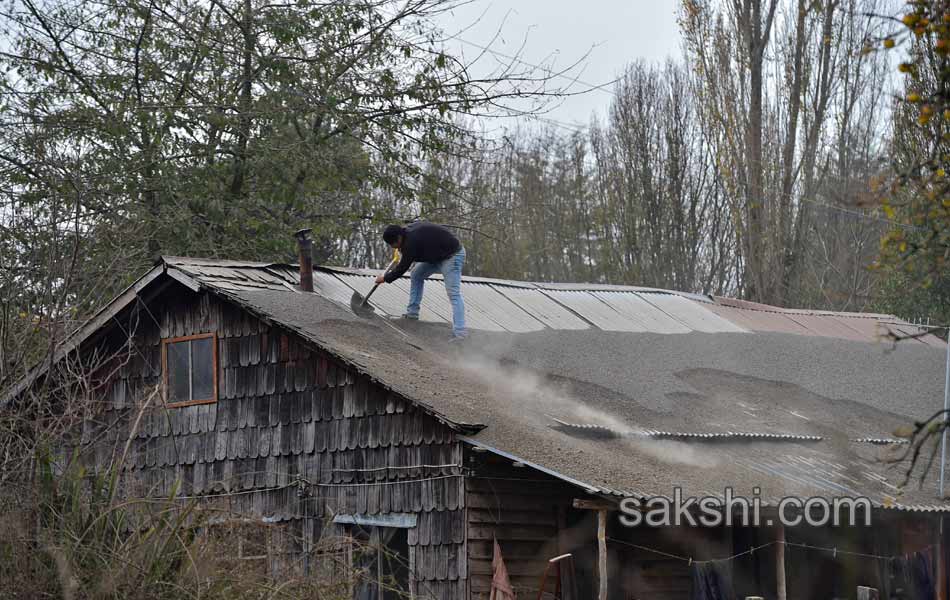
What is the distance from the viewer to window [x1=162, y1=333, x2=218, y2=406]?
592 inches

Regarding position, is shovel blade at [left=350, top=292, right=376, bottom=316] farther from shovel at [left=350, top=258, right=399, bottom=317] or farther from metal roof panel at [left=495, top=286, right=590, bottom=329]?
metal roof panel at [left=495, top=286, right=590, bottom=329]

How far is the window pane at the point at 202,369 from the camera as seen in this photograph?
15055mm

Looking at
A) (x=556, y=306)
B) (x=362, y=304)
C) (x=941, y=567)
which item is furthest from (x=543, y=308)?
(x=941, y=567)

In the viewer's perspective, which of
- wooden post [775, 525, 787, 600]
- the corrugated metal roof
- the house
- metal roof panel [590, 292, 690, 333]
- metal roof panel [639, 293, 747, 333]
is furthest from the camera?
metal roof panel [639, 293, 747, 333]

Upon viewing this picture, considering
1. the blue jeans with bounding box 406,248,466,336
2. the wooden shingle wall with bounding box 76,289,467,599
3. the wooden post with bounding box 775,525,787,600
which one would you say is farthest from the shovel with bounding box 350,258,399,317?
the wooden post with bounding box 775,525,787,600

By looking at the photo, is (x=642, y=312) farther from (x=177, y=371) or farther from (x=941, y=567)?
(x=177, y=371)

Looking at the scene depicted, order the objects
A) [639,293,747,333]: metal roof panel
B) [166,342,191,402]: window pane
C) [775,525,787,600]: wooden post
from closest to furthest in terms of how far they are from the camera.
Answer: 1. [775,525,787,600]: wooden post
2. [166,342,191,402]: window pane
3. [639,293,747,333]: metal roof panel

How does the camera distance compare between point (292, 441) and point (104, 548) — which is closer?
point (104, 548)

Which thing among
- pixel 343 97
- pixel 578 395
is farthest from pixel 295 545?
pixel 343 97

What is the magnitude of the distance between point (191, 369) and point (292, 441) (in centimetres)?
214

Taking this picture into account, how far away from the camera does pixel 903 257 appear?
6125 millimetres

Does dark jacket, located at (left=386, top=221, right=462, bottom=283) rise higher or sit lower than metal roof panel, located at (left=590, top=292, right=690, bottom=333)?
higher

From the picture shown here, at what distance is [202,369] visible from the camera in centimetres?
1519

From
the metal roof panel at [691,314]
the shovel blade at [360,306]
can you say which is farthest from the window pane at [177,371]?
the metal roof panel at [691,314]
